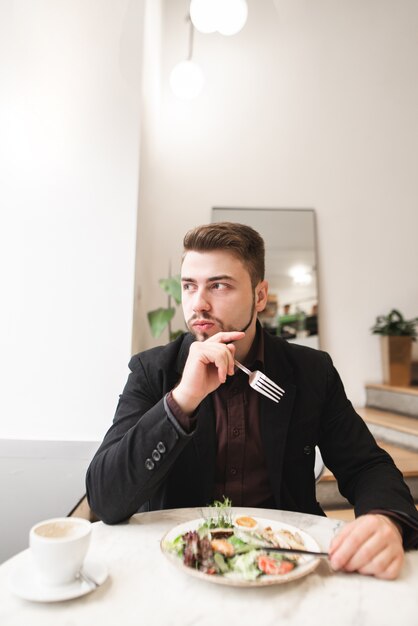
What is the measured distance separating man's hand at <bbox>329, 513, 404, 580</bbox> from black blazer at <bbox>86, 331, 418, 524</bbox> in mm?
161

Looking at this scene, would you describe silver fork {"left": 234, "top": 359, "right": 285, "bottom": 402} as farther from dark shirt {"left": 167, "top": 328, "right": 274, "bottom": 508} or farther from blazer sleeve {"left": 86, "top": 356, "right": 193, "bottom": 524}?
blazer sleeve {"left": 86, "top": 356, "right": 193, "bottom": 524}

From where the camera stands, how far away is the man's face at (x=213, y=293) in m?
1.20

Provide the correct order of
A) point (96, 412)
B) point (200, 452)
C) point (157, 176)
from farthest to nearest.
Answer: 1. point (157, 176)
2. point (96, 412)
3. point (200, 452)

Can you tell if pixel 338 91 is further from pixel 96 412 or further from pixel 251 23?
pixel 96 412

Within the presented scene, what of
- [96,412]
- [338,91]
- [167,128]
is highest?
[338,91]

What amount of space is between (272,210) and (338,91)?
137 cm

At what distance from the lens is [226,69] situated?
13.4 ft

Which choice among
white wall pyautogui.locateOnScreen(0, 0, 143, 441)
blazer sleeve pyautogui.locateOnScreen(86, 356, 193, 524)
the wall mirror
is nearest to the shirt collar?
blazer sleeve pyautogui.locateOnScreen(86, 356, 193, 524)

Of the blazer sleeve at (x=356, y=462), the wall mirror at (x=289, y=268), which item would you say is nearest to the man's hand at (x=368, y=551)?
the blazer sleeve at (x=356, y=462)

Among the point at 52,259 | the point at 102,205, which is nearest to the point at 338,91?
the point at 102,205

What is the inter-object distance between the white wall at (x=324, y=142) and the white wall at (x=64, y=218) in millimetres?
1532

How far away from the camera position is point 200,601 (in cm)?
61

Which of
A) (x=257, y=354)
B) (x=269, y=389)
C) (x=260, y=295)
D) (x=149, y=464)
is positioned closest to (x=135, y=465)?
(x=149, y=464)

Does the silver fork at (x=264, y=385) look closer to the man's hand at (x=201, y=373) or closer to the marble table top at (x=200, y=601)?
the man's hand at (x=201, y=373)
